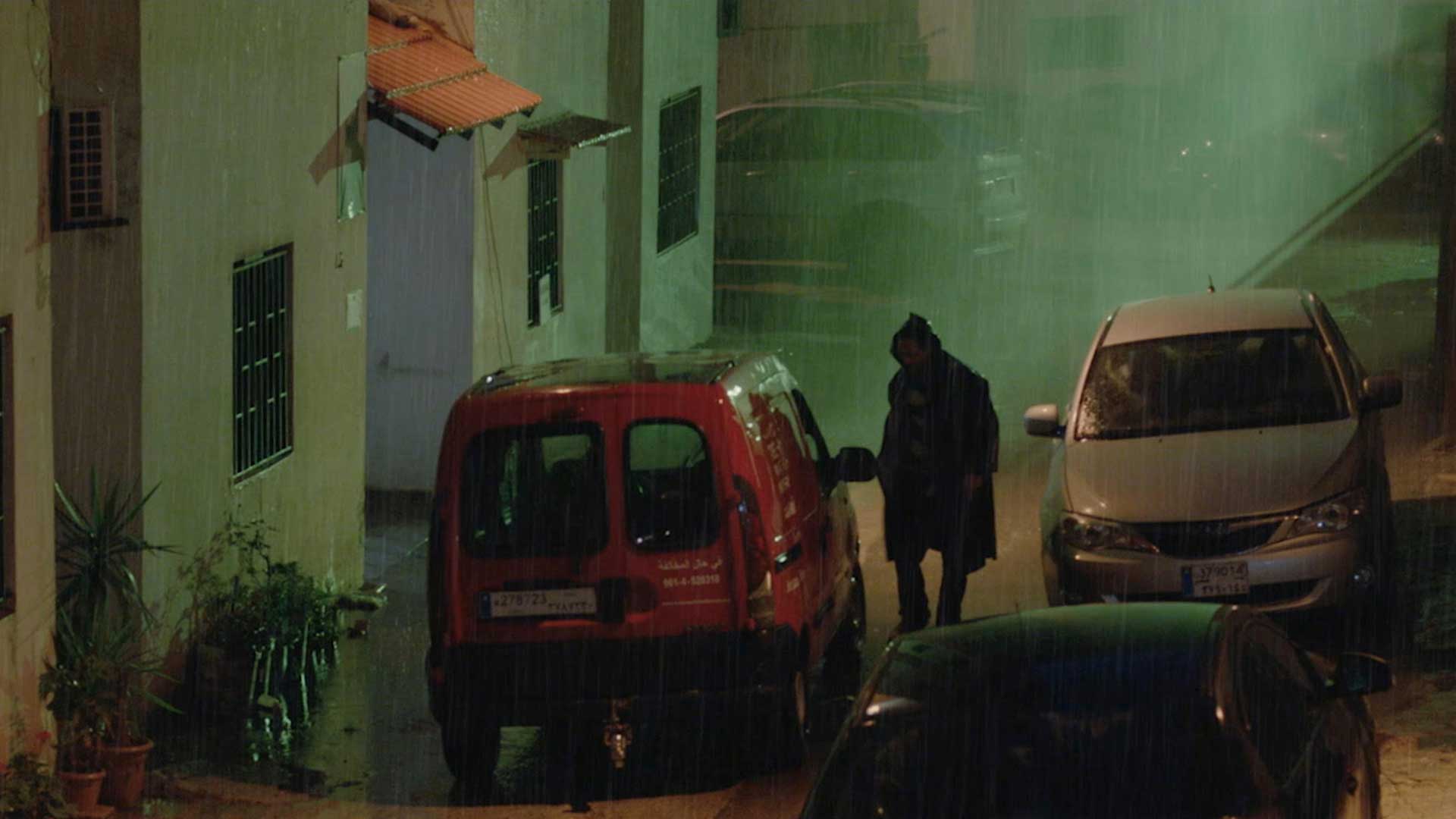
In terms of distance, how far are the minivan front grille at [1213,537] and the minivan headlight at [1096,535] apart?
11cm

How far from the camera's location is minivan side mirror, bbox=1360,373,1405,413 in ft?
35.0

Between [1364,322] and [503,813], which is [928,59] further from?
[503,813]

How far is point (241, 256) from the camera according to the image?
11.5 meters

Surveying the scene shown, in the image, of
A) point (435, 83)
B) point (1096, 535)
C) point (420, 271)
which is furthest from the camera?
point (420, 271)

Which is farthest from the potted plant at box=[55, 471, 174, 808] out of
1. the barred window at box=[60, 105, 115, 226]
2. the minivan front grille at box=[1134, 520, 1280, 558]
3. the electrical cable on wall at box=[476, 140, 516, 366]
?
the electrical cable on wall at box=[476, 140, 516, 366]

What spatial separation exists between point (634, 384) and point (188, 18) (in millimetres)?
3544

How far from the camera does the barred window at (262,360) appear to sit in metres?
11.8

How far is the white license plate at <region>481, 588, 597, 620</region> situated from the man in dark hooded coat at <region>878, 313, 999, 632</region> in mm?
2580

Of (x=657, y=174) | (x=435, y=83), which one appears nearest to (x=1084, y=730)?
(x=435, y=83)

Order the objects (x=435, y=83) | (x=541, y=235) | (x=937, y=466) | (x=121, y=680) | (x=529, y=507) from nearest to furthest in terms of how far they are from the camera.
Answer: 1. (x=529, y=507)
2. (x=121, y=680)
3. (x=937, y=466)
4. (x=435, y=83)
5. (x=541, y=235)

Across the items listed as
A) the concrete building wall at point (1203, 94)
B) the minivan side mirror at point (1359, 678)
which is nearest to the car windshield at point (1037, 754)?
the minivan side mirror at point (1359, 678)

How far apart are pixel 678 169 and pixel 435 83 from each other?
27.5 feet

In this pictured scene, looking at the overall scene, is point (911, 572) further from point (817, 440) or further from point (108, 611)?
point (108, 611)

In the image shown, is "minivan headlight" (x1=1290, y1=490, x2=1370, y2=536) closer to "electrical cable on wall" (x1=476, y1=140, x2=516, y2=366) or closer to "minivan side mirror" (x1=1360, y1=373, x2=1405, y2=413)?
"minivan side mirror" (x1=1360, y1=373, x2=1405, y2=413)
